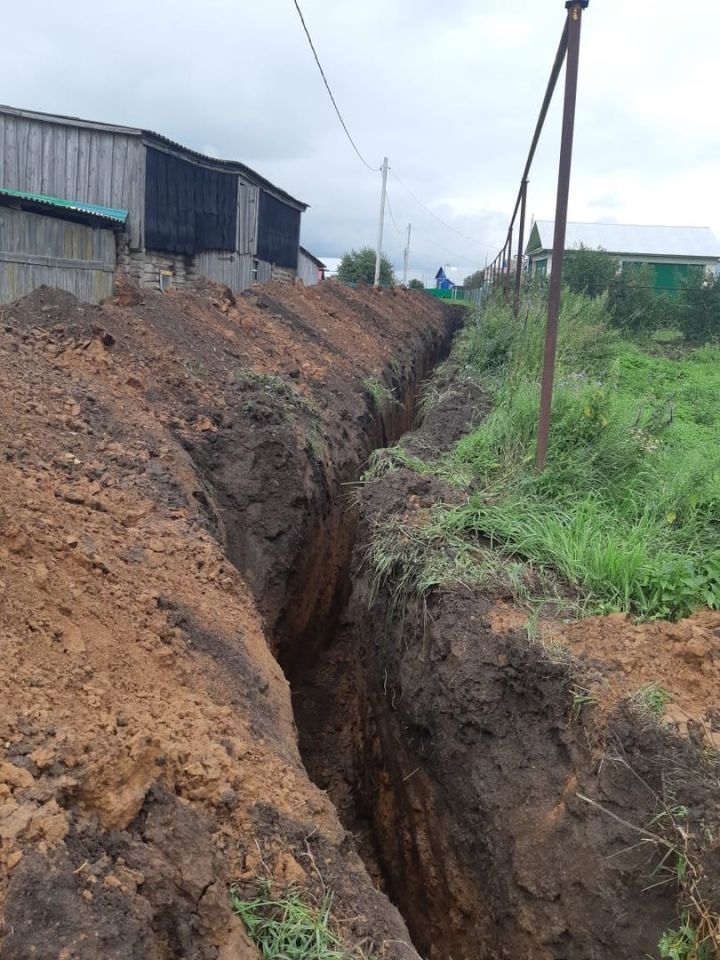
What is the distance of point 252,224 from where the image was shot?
19.7 m

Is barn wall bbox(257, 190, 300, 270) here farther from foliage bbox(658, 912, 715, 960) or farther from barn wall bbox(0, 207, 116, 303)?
foliage bbox(658, 912, 715, 960)

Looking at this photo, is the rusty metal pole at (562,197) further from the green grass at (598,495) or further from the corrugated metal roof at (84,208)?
the corrugated metal roof at (84,208)

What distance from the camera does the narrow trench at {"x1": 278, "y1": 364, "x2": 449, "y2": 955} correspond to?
13.3ft

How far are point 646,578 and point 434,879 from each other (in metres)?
1.66

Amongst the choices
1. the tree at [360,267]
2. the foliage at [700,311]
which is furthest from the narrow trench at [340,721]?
the tree at [360,267]

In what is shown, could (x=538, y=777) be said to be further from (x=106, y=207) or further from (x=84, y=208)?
(x=106, y=207)

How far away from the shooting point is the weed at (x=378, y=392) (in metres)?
8.12

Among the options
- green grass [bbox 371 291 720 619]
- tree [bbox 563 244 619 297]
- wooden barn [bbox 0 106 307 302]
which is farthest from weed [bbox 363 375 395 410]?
tree [bbox 563 244 619 297]

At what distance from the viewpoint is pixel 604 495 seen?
4641 mm

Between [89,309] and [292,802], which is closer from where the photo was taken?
[292,802]

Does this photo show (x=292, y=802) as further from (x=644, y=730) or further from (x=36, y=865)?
(x=644, y=730)

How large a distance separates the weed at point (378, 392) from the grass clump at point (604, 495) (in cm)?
145

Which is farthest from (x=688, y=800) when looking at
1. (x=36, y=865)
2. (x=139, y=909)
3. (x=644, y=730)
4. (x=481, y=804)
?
(x=36, y=865)

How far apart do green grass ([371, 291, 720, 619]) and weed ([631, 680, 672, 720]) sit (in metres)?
0.51
